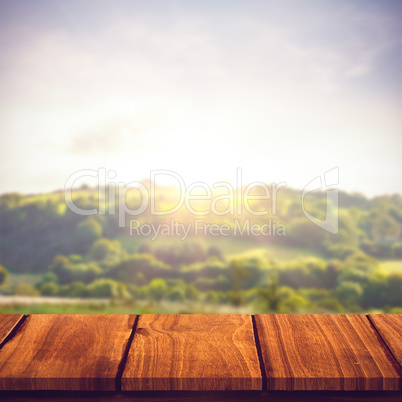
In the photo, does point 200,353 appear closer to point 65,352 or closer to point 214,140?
point 65,352

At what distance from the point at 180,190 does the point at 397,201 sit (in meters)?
2.96

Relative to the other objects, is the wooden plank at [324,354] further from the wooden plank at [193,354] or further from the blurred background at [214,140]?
Answer: the blurred background at [214,140]

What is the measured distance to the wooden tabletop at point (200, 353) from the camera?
0.51m

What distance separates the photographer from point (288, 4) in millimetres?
6875

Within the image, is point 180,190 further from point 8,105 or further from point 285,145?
point 8,105

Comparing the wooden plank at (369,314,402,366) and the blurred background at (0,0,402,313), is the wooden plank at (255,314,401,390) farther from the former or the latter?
the blurred background at (0,0,402,313)

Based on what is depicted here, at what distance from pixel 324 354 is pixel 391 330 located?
12cm

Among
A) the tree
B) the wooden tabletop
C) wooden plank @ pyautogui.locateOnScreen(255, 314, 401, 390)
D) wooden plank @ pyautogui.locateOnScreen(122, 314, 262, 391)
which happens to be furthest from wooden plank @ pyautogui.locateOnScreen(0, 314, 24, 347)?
the tree

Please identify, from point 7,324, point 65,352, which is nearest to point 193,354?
point 65,352

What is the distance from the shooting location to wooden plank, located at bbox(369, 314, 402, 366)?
0.58m

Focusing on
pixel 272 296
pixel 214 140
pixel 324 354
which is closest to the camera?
pixel 324 354

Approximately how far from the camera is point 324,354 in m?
0.56

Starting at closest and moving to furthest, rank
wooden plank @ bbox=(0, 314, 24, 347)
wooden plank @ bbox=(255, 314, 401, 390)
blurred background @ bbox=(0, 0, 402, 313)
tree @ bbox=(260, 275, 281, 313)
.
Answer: wooden plank @ bbox=(255, 314, 401, 390), wooden plank @ bbox=(0, 314, 24, 347), blurred background @ bbox=(0, 0, 402, 313), tree @ bbox=(260, 275, 281, 313)

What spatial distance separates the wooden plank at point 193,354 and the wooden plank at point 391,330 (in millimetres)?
154
